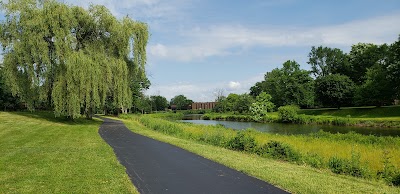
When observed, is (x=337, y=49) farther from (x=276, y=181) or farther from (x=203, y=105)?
(x=203, y=105)

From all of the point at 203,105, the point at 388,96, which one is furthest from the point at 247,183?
the point at 203,105

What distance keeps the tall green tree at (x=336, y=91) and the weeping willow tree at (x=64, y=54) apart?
49.9 meters

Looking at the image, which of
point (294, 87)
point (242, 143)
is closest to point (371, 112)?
point (294, 87)

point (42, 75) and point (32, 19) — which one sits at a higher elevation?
point (32, 19)

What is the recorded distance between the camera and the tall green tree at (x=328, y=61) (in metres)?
86.8

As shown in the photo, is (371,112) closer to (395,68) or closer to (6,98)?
(395,68)

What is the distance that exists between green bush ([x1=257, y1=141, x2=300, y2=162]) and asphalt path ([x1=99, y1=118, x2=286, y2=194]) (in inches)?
133

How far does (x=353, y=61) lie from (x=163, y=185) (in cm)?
8590

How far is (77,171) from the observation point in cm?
998

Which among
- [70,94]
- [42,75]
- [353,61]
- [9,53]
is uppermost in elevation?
[353,61]

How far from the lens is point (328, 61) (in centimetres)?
9350

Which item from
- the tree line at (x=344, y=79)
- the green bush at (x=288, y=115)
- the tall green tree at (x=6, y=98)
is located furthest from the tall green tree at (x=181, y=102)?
the tall green tree at (x=6, y=98)

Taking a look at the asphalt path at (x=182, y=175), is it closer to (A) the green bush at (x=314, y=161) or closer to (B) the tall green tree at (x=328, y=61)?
(A) the green bush at (x=314, y=161)

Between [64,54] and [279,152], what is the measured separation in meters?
23.6
